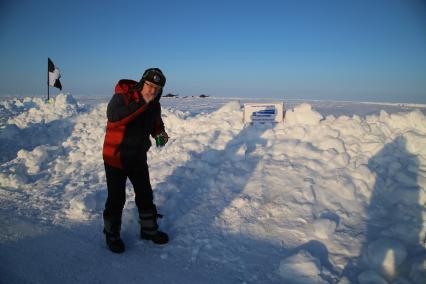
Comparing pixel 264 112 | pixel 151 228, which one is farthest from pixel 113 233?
pixel 264 112

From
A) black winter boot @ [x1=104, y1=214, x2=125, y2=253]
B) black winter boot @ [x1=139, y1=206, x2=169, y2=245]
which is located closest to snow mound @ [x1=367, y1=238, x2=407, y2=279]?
black winter boot @ [x1=139, y1=206, x2=169, y2=245]

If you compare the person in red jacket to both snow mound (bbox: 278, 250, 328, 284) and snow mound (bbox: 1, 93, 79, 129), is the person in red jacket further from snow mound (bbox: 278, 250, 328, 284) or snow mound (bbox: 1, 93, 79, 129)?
snow mound (bbox: 1, 93, 79, 129)

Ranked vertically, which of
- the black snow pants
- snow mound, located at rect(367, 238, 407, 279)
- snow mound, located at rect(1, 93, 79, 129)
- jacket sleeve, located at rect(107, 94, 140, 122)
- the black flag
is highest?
the black flag

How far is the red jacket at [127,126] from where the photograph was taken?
309 centimetres

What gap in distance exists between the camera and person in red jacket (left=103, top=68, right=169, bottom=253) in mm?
3111

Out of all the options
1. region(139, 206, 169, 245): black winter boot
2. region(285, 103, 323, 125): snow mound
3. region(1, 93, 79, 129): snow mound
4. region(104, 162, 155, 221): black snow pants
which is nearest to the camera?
region(104, 162, 155, 221): black snow pants

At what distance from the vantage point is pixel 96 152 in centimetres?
714

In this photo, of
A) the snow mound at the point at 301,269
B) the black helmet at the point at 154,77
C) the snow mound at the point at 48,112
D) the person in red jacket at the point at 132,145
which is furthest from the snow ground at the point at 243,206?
the black helmet at the point at 154,77

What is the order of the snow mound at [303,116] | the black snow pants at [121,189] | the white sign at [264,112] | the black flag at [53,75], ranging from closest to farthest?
the black snow pants at [121,189] → the snow mound at [303,116] → the white sign at [264,112] → the black flag at [53,75]

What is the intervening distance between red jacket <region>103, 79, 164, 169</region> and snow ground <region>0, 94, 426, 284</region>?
3.40 ft

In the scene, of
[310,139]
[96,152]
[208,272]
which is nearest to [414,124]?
[310,139]

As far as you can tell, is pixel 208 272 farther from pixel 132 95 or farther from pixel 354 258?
pixel 132 95

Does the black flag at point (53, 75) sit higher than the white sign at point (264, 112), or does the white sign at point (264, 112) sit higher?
the black flag at point (53, 75)

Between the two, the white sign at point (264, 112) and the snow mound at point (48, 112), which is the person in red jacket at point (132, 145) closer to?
the white sign at point (264, 112)
